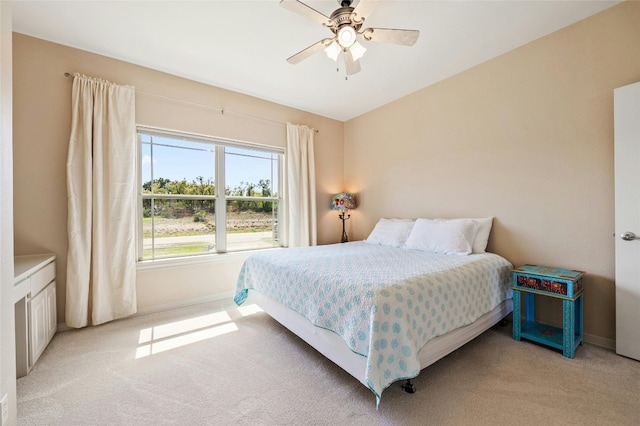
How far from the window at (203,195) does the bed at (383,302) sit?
1.08 m

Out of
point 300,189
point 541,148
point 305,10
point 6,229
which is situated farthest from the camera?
point 300,189

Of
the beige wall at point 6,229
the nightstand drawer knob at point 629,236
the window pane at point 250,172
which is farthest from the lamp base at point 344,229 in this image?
the beige wall at point 6,229

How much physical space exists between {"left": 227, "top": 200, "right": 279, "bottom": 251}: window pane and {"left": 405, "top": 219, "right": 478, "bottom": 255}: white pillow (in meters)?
1.99

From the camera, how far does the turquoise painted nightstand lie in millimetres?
1962

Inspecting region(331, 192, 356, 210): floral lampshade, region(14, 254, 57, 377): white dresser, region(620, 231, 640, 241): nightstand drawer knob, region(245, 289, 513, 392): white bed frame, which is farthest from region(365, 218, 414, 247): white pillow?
region(14, 254, 57, 377): white dresser

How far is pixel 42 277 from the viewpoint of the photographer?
207 cm

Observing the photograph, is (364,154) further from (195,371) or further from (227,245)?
(195,371)

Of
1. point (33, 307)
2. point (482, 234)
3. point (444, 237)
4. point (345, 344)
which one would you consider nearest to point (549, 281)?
point (482, 234)

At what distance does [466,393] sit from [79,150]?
373cm

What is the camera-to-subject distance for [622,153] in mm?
1943

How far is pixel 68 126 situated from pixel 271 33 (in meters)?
2.13

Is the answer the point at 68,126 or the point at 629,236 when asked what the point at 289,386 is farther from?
the point at 68,126

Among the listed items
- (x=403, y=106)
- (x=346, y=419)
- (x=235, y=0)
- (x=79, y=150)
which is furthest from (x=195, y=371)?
(x=403, y=106)

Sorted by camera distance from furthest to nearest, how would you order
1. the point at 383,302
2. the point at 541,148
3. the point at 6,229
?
1. the point at 541,148
2. the point at 383,302
3. the point at 6,229
